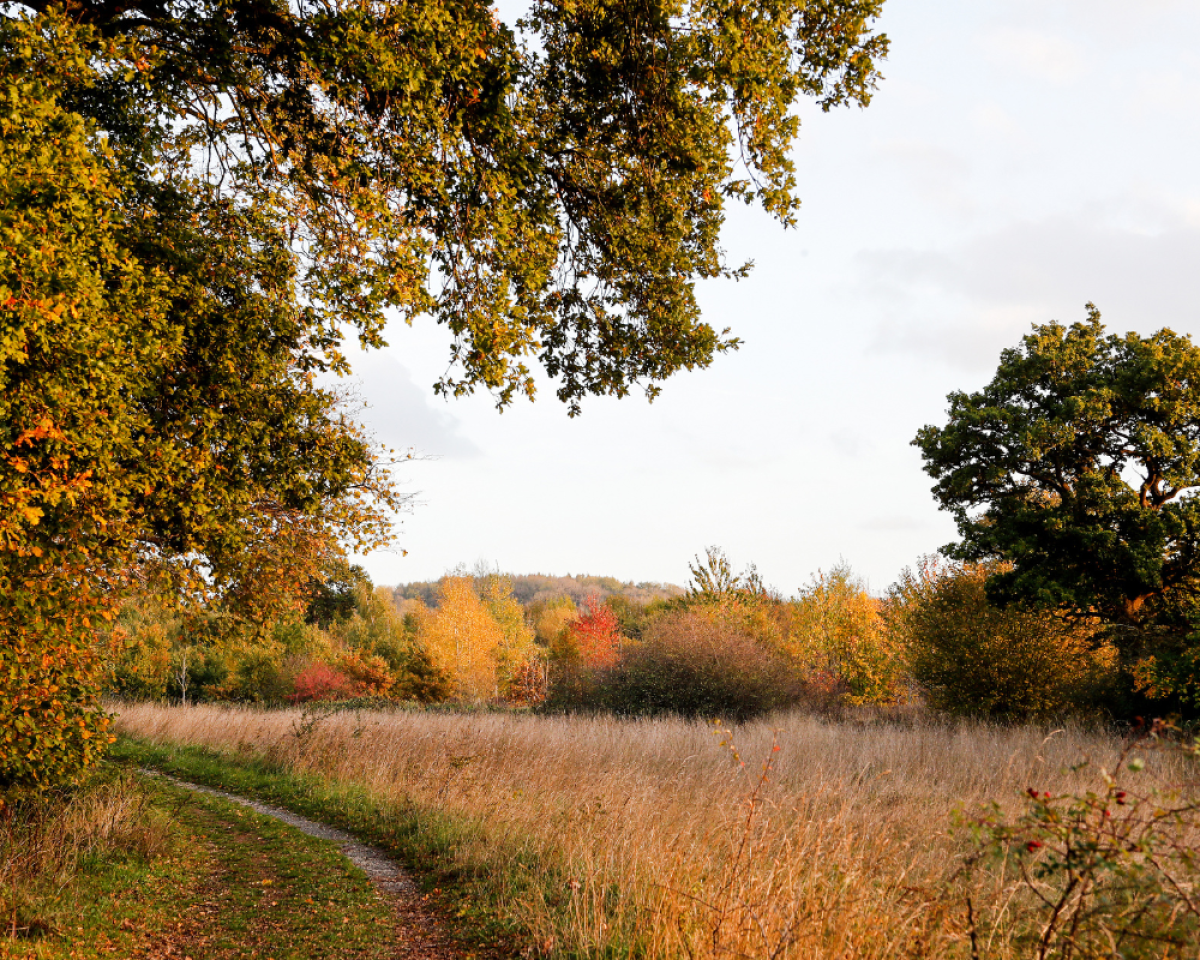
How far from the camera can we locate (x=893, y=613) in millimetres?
27156

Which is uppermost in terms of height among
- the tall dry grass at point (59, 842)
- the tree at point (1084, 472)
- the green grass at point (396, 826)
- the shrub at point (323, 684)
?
the tree at point (1084, 472)

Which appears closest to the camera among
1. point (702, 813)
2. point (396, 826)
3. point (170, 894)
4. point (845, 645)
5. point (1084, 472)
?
point (170, 894)

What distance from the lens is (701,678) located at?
24172mm

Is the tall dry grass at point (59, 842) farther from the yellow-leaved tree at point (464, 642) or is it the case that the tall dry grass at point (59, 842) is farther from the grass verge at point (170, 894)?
the yellow-leaved tree at point (464, 642)

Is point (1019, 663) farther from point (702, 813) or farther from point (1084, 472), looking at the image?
point (702, 813)

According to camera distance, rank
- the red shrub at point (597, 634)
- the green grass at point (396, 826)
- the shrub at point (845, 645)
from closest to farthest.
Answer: the green grass at point (396, 826) < the shrub at point (845, 645) < the red shrub at point (597, 634)

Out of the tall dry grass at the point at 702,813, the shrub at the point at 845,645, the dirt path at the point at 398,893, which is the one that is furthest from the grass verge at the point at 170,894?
the shrub at the point at 845,645

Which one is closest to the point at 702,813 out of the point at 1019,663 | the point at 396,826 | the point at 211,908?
the point at 396,826

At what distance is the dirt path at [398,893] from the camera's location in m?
5.93

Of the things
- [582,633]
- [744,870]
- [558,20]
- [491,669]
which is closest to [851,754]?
[744,870]

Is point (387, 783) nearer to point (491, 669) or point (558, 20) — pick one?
point (558, 20)

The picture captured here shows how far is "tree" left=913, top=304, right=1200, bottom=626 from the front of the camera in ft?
62.6

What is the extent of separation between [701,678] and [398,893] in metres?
17.9

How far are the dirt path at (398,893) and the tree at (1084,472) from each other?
18266 mm
